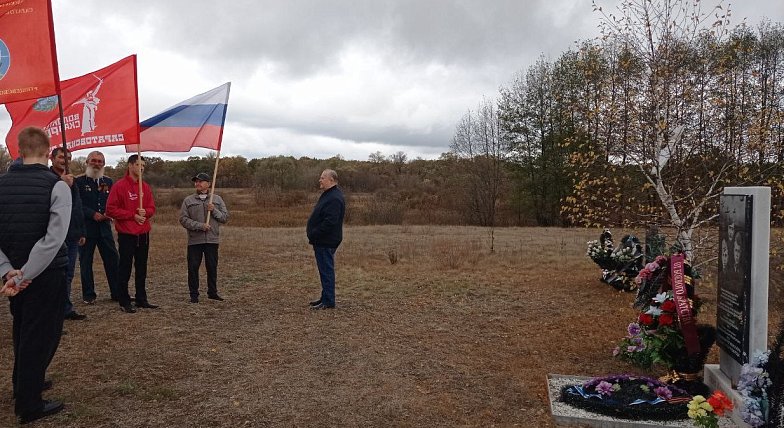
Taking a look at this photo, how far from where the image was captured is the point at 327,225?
7.41m

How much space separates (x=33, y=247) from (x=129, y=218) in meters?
3.27

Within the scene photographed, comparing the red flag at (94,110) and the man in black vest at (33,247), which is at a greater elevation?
the red flag at (94,110)

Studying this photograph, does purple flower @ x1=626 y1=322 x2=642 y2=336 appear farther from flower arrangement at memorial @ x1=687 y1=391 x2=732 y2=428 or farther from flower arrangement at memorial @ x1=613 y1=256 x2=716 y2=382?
flower arrangement at memorial @ x1=687 y1=391 x2=732 y2=428

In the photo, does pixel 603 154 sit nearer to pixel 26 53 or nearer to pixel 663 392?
pixel 663 392

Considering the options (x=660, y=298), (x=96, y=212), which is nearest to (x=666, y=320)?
(x=660, y=298)

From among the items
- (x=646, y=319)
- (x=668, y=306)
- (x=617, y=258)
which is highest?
(x=668, y=306)

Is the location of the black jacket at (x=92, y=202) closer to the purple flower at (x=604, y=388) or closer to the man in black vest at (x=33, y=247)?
the man in black vest at (x=33, y=247)

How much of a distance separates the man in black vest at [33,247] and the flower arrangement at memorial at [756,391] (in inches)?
182

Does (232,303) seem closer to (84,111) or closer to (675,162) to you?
(84,111)

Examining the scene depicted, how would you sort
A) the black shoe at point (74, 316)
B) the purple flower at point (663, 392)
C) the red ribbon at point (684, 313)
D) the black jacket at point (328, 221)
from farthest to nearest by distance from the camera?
1. the black jacket at point (328, 221)
2. the black shoe at point (74, 316)
3. the red ribbon at point (684, 313)
4. the purple flower at point (663, 392)

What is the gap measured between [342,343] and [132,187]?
3371mm

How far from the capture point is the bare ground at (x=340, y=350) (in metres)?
4.31

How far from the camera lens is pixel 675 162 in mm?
8383

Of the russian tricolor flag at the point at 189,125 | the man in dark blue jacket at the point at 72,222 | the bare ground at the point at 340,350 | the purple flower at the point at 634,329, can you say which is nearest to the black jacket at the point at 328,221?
the bare ground at the point at 340,350
